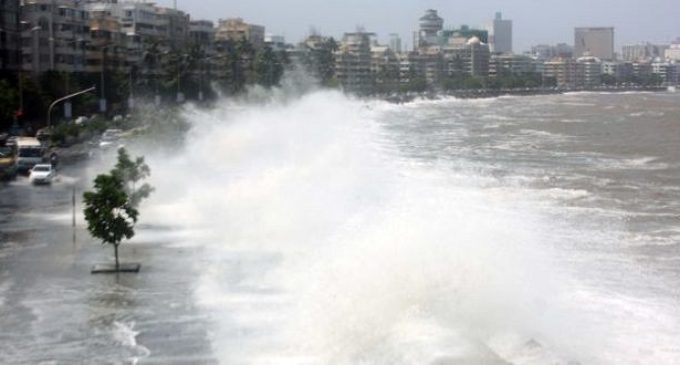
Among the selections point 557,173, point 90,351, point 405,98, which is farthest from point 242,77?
point 90,351

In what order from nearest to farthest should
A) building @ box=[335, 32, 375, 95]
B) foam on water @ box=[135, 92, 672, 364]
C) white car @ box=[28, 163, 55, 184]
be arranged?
foam on water @ box=[135, 92, 672, 364], white car @ box=[28, 163, 55, 184], building @ box=[335, 32, 375, 95]

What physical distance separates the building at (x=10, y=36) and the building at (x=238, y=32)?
Answer: 57.4m

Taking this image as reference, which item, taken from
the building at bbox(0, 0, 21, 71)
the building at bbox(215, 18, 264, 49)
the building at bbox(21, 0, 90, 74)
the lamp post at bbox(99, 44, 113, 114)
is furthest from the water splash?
the building at bbox(215, 18, 264, 49)

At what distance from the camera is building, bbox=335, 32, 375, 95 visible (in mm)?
141750

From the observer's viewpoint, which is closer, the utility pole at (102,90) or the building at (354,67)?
the utility pole at (102,90)

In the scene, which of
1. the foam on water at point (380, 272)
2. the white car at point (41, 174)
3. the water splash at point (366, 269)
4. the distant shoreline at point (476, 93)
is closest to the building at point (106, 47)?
the white car at point (41, 174)

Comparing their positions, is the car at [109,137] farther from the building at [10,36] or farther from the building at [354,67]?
the building at [354,67]

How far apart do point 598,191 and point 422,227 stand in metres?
14.2

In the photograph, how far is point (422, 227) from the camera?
18.2m

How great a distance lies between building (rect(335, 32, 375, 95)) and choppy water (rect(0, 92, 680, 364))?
103847 mm

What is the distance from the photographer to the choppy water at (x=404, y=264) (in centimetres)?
1266

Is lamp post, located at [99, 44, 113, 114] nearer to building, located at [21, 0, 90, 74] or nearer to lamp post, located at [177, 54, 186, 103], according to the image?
building, located at [21, 0, 90, 74]

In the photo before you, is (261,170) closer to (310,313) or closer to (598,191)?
(598,191)

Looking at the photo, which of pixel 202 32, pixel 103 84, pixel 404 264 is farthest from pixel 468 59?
pixel 404 264
